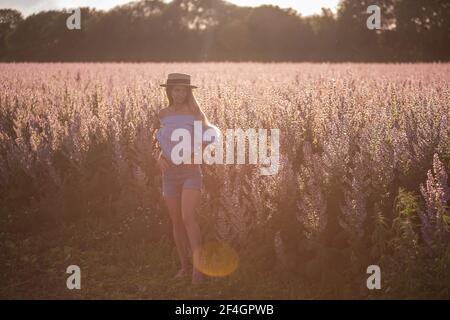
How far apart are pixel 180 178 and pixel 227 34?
52.0 m

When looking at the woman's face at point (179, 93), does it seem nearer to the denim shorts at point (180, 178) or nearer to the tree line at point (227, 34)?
the denim shorts at point (180, 178)

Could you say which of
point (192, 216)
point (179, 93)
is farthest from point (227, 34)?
point (192, 216)

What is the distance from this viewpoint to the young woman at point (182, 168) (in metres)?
4.52

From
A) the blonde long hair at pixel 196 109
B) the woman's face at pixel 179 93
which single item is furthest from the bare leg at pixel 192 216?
the woman's face at pixel 179 93

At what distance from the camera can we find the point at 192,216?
178 inches

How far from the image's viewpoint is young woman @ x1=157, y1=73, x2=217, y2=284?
4.52 metres

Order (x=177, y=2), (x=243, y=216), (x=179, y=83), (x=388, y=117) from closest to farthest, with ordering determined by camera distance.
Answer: (x=179, y=83)
(x=243, y=216)
(x=388, y=117)
(x=177, y=2)

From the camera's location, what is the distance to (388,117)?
5.88m

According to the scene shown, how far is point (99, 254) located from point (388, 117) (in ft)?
12.4

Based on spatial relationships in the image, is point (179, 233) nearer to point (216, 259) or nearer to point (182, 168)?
point (216, 259)

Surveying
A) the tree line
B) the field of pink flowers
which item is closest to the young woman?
the field of pink flowers

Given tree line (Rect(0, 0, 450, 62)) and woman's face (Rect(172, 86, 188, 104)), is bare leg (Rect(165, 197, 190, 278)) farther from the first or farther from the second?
tree line (Rect(0, 0, 450, 62))
